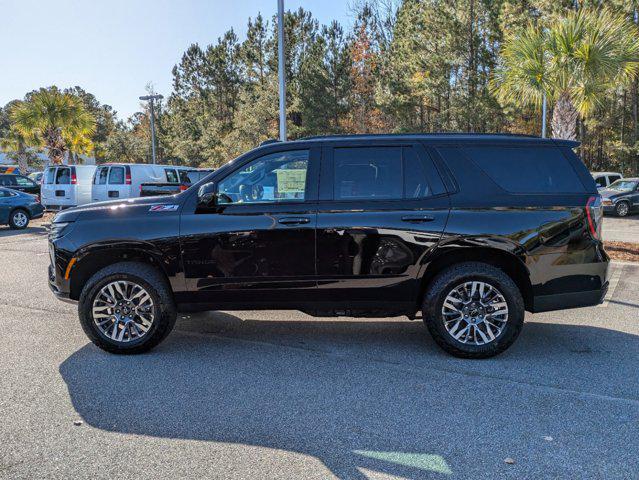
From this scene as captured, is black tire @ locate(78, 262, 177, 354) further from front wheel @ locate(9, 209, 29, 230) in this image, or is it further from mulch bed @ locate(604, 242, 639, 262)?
front wheel @ locate(9, 209, 29, 230)

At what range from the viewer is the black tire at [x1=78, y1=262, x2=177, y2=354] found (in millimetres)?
4867

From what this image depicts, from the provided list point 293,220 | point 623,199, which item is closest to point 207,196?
point 293,220

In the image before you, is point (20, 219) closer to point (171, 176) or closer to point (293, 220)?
point (171, 176)

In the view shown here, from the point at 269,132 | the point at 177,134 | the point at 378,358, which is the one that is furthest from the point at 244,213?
the point at 177,134

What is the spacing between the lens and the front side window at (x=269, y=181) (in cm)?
488

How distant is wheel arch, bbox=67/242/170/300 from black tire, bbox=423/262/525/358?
243cm

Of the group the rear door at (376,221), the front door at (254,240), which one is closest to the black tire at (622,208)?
the rear door at (376,221)

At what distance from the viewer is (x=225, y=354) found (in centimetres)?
499

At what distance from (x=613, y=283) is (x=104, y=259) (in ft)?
23.3

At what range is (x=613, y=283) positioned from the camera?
26.4 ft

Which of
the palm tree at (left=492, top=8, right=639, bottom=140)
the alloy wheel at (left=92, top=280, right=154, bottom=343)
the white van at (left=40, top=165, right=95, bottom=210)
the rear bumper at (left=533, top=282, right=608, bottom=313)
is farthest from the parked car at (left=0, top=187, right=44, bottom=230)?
the rear bumper at (left=533, top=282, right=608, bottom=313)

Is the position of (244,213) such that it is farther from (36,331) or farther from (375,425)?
(36,331)

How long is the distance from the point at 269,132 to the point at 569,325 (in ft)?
105

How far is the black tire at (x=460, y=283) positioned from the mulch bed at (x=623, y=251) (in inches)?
259
